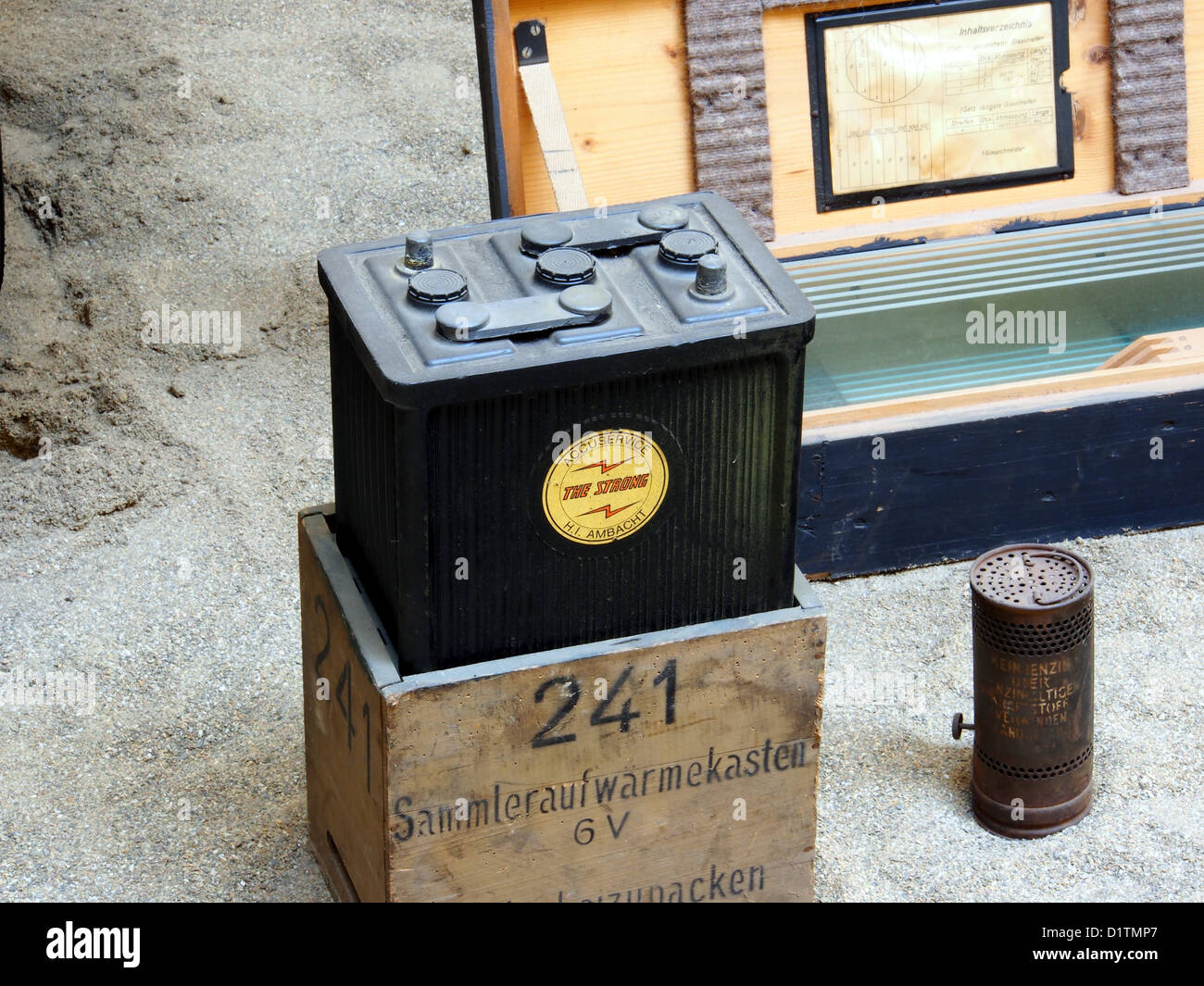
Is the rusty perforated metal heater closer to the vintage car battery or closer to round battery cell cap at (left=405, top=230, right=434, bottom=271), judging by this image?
the vintage car battery

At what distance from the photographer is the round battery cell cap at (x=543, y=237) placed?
303 cm

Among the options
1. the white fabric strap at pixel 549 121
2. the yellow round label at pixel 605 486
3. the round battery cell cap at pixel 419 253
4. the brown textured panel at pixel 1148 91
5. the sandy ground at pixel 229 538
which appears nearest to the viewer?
the yellow round label at pixel 605 486

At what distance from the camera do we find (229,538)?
4.79 metres

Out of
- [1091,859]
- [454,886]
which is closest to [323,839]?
[454,886]

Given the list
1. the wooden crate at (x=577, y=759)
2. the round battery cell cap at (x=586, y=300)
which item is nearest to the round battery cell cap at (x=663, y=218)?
the round battery cell cap at (x=586, y=300)

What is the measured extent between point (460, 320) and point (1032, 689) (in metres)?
1.65

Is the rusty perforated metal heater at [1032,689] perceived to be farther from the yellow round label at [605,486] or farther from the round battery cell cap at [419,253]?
the round battery cell cap at [419,253]

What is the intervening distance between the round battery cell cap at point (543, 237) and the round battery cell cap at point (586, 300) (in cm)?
20

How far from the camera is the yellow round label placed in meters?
2.82

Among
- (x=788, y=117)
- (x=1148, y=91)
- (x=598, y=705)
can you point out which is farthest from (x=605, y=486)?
(x=1148, y=91)

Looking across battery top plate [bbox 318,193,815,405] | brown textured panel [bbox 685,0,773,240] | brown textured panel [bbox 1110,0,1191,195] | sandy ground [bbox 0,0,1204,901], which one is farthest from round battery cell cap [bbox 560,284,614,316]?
brown textured panel [bbox 1110,0,1191,195]

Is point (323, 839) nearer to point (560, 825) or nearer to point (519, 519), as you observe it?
point (560, 825)

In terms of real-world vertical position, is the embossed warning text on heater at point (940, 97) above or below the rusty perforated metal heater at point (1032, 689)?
above

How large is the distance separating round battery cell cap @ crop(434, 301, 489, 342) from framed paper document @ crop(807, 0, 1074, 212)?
100 inches
